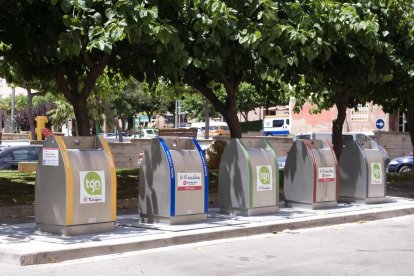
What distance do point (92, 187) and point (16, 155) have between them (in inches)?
569

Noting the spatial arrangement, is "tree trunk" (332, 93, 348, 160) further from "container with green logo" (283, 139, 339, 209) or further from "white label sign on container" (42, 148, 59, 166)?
"white label sign on container" (42, 148, 59, 166)

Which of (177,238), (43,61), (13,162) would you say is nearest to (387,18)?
(43,61)

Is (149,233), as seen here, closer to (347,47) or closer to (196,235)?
(196,235)

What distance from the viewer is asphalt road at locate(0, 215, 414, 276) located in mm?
8664

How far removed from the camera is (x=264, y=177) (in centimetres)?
1309

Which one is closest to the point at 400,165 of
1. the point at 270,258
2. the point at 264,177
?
the point at 264,177

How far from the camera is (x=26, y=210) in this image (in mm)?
13383

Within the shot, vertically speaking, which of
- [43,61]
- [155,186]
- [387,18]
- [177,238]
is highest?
[387,18]

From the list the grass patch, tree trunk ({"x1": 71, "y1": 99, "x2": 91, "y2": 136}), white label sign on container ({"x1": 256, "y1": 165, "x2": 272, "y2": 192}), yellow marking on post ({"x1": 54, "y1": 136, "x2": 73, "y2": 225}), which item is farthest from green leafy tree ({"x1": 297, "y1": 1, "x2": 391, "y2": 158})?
the grass patch

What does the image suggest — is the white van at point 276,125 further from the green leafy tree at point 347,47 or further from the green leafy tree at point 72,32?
the green leafy tree at point 72,32

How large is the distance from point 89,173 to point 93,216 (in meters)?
0.62

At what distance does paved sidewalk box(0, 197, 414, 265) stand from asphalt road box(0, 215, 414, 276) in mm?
154

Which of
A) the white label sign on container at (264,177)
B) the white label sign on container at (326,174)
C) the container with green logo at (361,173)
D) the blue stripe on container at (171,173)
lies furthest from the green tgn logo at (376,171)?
the blue stripe on container at (171,173)

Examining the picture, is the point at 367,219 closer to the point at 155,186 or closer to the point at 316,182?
the point at 316,182
